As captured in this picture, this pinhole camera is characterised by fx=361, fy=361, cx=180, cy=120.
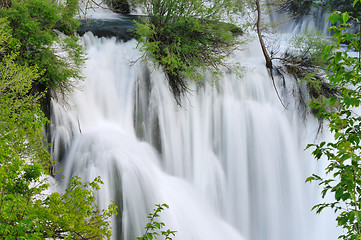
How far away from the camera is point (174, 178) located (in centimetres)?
991

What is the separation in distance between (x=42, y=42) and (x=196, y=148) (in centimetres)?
504

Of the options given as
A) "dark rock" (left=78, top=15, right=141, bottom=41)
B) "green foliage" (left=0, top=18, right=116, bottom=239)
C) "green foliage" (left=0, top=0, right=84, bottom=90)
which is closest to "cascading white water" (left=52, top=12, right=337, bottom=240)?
"dark rock" (left=78, top=15, right=141, bottom=41)

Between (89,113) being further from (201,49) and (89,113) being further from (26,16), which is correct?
(201,49)

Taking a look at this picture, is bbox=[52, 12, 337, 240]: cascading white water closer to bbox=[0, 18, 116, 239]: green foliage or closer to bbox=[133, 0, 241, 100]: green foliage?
bbox=[133, 0, 241, 100]: green foliage

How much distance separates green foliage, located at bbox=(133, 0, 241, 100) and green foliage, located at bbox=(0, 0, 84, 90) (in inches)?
94.5

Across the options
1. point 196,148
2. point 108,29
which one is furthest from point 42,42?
point 196,148

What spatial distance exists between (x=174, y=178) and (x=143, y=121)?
185cm

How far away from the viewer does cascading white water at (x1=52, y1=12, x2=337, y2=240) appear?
8805mm

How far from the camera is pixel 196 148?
10586mm

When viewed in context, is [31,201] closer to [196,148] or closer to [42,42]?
[42,42]

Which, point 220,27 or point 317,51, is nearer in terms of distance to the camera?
point 220,27

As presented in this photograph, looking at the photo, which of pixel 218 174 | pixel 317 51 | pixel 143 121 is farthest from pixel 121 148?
pixel 317 51

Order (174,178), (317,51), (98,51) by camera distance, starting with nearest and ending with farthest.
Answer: (174,178), (98,51), (317,51)

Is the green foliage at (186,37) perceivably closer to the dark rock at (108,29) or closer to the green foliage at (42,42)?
the dark rock at (108,29)
